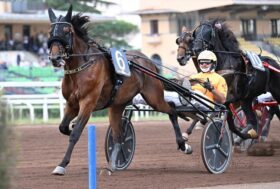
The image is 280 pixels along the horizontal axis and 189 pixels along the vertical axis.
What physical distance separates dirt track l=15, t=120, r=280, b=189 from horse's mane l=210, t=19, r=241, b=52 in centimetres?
160

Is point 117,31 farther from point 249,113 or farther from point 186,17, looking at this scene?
point 249,113

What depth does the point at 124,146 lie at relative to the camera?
33.3 feet

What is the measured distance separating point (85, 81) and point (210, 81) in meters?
1.74

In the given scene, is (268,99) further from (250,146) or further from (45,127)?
(45,127)

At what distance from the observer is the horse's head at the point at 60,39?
8924mm

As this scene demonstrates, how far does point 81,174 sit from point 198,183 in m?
1.50

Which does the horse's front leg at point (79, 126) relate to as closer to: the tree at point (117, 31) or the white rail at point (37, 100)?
the white rail at point (37, 100)

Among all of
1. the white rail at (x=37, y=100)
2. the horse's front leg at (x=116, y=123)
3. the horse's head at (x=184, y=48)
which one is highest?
the horse's head at (x=184, y=48)

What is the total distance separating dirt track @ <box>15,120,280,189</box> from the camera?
28.1ft

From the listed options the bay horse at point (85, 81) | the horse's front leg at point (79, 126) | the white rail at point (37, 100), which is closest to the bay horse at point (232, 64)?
the bay horse at point (85, 81)

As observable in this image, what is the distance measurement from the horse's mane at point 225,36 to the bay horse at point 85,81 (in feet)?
6.33

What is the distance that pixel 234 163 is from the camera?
11.0 m

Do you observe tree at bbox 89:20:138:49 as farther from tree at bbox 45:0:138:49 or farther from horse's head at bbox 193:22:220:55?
horse's head at bbox 193:22:220:55

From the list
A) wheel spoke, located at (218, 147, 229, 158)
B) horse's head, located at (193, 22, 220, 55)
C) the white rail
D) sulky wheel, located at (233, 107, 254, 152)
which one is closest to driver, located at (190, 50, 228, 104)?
wheel spoke, located at (218, 147, 229, 158)
